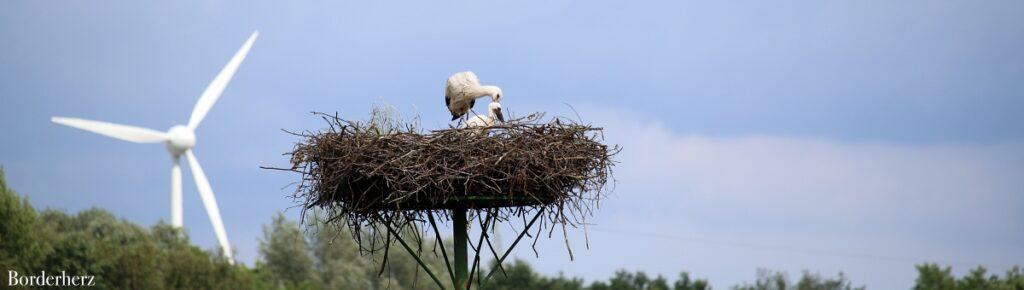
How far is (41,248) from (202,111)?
23.1 ft

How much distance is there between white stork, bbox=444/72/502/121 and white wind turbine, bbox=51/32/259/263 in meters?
29.0

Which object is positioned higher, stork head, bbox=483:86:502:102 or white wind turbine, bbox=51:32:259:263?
white wind turbine, bbox=51:32:259:263

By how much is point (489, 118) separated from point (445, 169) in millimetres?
847

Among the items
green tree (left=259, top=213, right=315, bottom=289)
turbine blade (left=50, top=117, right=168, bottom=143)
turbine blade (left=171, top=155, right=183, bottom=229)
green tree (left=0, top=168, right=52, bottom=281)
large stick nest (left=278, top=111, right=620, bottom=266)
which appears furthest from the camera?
green tree (left=259, top=213, right=315, bottom=289)

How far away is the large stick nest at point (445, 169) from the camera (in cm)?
889

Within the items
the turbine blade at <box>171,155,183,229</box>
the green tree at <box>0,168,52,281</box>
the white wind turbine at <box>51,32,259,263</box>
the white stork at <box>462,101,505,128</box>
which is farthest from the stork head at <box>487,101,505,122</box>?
the turbine blade at <box>171,155,183,229</box>

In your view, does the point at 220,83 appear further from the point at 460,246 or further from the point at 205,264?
the point at 460,246

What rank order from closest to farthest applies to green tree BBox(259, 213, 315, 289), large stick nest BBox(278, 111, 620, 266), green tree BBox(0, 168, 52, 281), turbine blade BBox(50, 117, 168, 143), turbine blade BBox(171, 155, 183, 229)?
large stick nest BBox(278, 111, 620, 266)
green tree BBox(0, 168, 52, 281)
turbine blade BBox(50, 117, 168, 143)
turbine blade BBox(171, 155, 183, 229)
green tree BBox(259, 213, 315, 289)

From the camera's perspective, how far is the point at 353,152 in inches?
358

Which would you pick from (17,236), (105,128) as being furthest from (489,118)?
(105,128)

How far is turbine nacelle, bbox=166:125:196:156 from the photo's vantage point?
44.4m

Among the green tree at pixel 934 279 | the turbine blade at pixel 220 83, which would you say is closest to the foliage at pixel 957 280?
the green tree at pixel 934 279

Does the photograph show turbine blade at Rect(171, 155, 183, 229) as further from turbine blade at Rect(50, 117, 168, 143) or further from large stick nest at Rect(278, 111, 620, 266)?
large stick nest at Rect(278, 111, 620, 266)

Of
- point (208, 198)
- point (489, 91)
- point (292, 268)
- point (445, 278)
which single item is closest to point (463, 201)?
point (489, 91)
